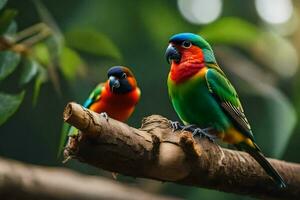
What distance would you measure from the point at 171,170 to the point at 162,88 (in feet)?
7.20

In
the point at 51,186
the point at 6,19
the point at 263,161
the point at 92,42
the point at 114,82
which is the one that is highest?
the point at 6,19

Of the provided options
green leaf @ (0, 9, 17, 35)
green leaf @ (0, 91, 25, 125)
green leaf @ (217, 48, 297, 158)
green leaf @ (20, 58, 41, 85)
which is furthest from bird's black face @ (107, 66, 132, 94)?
green leaf @ (217, 48, 297, 158)

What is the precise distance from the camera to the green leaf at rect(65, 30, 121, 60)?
2.30m

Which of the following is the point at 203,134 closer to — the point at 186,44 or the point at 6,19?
the point at 186,44

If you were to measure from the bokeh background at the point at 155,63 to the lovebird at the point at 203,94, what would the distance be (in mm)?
858

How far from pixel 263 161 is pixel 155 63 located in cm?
218

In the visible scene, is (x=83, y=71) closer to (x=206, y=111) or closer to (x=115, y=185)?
(x=115, y=185)

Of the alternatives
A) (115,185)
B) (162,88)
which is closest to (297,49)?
(162,88)

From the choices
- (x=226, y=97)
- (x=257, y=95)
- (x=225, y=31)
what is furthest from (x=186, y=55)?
(x=257, y=95)

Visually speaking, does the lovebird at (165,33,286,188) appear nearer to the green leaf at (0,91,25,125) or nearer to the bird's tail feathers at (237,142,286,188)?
the bird's tail feathers at (237,142,286,188)

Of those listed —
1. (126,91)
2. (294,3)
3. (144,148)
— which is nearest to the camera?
(144,148)

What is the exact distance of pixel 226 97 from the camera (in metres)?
1.74

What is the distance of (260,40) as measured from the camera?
3.77 m

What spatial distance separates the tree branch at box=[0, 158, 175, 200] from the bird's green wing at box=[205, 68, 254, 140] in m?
0.64
